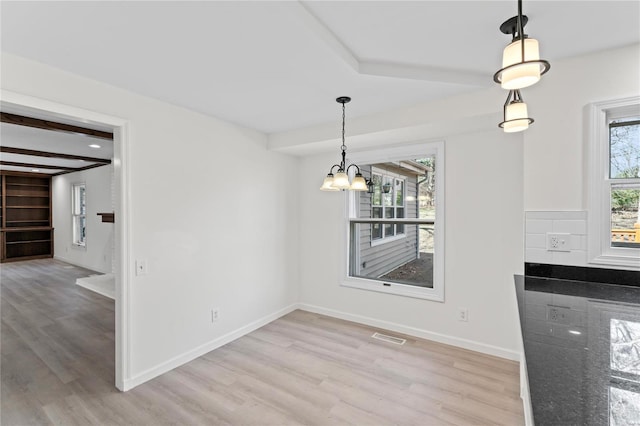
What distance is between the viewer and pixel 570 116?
2.07 m

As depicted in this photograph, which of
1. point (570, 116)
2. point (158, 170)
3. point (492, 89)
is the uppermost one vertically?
point (492, 89)

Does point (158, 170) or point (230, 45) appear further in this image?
point (158, 170)

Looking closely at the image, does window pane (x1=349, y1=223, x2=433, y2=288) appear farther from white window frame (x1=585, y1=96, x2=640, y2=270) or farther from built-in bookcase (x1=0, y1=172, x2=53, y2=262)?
built-in bookcase (x1=0, y1=172, x2=53, y2=262)

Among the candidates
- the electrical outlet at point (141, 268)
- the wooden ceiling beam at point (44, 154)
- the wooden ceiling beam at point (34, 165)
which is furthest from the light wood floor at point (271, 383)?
the wooden ceiling beam at point (34, 165)

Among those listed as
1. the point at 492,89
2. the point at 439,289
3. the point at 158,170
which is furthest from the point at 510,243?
the point at 158,170

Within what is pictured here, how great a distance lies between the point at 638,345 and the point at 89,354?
4171 mm

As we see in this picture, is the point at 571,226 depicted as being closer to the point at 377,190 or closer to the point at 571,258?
the point at 571,258

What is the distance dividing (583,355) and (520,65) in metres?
1.00

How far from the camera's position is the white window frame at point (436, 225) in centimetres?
331

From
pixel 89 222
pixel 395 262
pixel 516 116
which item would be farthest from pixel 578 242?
pixel 89 222

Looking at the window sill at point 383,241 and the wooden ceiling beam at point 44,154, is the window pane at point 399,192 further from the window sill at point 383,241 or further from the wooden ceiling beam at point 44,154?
the wooden ceiling beam at point 44,154

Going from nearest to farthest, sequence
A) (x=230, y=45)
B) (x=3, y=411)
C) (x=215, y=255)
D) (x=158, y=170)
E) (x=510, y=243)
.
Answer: (x=230, y=45)
(x=3, y=411)
(x=158, y=170)
(x=510, y=243)
(x=215, y=255)

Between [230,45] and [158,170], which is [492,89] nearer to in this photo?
[230,45]

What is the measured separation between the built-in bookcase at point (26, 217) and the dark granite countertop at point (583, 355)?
1119cm
